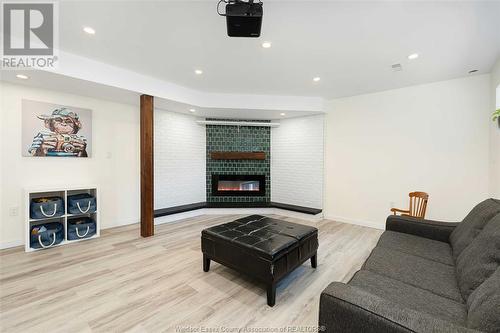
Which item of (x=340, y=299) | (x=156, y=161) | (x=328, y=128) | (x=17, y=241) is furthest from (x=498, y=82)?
(x=17, y=241)

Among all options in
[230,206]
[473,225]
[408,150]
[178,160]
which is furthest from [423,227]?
[178,160]

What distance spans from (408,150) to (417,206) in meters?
Answer: 1.00

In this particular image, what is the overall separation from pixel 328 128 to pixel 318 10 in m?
3.08

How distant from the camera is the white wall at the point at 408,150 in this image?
327cm

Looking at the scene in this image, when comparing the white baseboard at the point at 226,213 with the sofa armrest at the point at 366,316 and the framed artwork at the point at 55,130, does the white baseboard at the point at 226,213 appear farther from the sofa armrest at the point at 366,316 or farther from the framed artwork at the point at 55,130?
the sofa armrest at the point at 366,316

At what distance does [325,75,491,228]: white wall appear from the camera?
3.27m

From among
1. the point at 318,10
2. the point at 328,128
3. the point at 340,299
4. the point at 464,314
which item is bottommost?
the point at 464,314

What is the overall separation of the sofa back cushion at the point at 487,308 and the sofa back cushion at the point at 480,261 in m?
0.24

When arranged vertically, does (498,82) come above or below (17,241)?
above

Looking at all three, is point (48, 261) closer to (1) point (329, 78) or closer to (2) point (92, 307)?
(2) point (92, 307)

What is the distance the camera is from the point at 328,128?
4719 millimetres

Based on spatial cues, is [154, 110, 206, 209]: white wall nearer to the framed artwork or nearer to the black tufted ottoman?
the framed artwork

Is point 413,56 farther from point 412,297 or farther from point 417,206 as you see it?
point 412,297

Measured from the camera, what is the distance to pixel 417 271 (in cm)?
163
